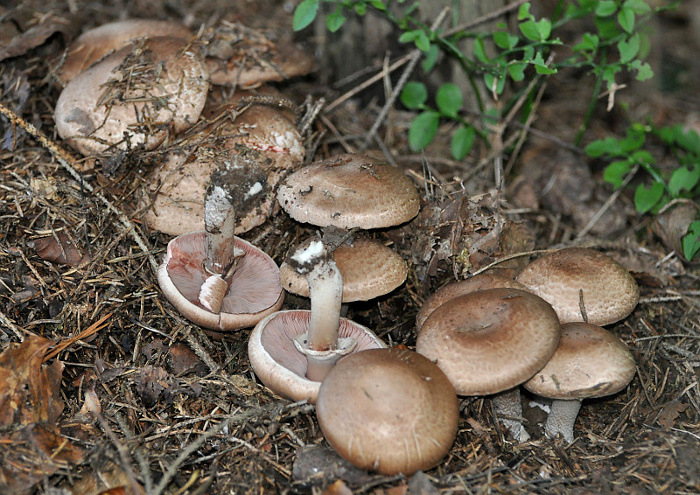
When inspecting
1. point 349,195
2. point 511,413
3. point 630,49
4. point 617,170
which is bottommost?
point 511,413

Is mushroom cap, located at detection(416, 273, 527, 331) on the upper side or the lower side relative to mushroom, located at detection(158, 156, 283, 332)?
lower

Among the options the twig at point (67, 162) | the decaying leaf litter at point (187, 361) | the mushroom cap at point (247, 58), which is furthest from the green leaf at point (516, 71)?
the twig at point (67, 162)

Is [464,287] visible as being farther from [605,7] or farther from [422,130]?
[605,7]

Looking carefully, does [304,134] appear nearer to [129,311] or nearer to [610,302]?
[129,311]

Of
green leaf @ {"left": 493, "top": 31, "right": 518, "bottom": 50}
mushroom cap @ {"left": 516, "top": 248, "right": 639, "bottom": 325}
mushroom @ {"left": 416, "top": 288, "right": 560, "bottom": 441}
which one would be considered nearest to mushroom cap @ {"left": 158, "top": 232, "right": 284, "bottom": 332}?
mushroom @ {"left": 416, "top": 288, "right": 560, "bottom": 441}

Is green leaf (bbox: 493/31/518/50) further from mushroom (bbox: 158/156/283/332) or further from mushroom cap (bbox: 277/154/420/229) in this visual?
mushroom (bbox: 158/156/283/332)

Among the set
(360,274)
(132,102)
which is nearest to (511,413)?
(360,274)
